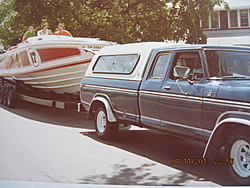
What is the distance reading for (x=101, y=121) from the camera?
8.27 metres

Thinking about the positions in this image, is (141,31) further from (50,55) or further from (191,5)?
(50,55)

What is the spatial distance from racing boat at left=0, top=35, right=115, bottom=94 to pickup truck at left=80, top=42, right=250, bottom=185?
2.82 metres

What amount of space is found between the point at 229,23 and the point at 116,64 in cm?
1963

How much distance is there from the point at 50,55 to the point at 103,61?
3.50 metres

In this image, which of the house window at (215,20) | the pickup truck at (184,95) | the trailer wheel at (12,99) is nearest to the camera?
the pickup truck at (184,95)

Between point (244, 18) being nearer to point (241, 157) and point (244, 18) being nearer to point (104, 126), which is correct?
point (104, 126)

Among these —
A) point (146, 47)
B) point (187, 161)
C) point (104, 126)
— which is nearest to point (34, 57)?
point (104, 126)

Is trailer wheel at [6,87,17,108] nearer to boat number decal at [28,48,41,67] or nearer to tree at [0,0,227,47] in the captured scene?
boat number decal at [28,48,41,67]

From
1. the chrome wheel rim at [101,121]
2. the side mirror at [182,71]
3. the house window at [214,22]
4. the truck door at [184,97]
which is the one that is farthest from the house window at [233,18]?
the side mirror at [182,71]

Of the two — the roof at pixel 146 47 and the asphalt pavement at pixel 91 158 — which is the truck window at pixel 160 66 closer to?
the roof at pixel 146 47

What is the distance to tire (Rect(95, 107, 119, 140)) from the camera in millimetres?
7910

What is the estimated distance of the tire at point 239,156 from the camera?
15.6 feet

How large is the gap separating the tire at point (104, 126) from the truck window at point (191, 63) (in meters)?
2.23

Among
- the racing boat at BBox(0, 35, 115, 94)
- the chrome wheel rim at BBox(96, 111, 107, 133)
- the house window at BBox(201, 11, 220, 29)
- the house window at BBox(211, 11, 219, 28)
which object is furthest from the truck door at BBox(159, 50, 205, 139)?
the house window at BBox(211, 11, 219, 28)
